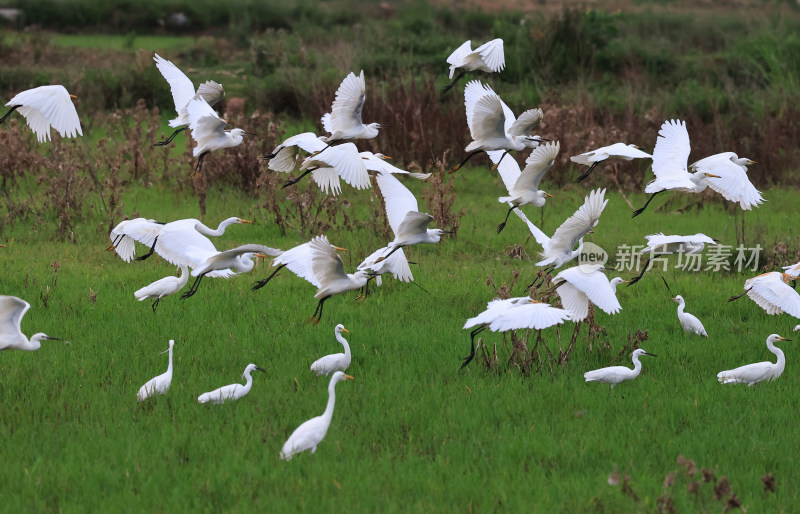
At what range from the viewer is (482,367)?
6.57m

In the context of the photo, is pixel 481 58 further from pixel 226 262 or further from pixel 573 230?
pixel 226 262

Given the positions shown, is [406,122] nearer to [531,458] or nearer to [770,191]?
[770,191]

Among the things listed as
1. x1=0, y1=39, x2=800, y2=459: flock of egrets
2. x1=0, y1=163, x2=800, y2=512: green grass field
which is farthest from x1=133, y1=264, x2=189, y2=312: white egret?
x1=0, y1=163, x2=800, y2=512: green grass field

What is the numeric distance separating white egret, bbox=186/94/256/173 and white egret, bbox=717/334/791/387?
385 centimetres

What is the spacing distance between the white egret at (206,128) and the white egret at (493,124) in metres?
1.72

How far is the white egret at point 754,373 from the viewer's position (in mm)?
6195

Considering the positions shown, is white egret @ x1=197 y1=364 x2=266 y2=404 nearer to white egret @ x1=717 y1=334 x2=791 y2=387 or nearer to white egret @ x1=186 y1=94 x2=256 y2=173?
white egret @ x1=186 y1=94 x2=256 y2=173

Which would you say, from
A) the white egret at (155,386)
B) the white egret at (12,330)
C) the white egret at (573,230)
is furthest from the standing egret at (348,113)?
the white egret at (12,330)

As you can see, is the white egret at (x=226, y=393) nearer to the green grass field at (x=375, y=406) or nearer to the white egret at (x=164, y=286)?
the green grass field at (x=375, y=406)

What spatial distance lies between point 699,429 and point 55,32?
26771 millimetres

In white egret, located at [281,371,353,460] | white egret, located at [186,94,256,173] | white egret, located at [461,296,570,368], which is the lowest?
A: white egret, located at [281,371,353,460]

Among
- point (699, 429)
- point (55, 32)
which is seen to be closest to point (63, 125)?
point (699, 429)

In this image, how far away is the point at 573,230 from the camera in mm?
6078

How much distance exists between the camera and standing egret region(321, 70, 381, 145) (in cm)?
641
